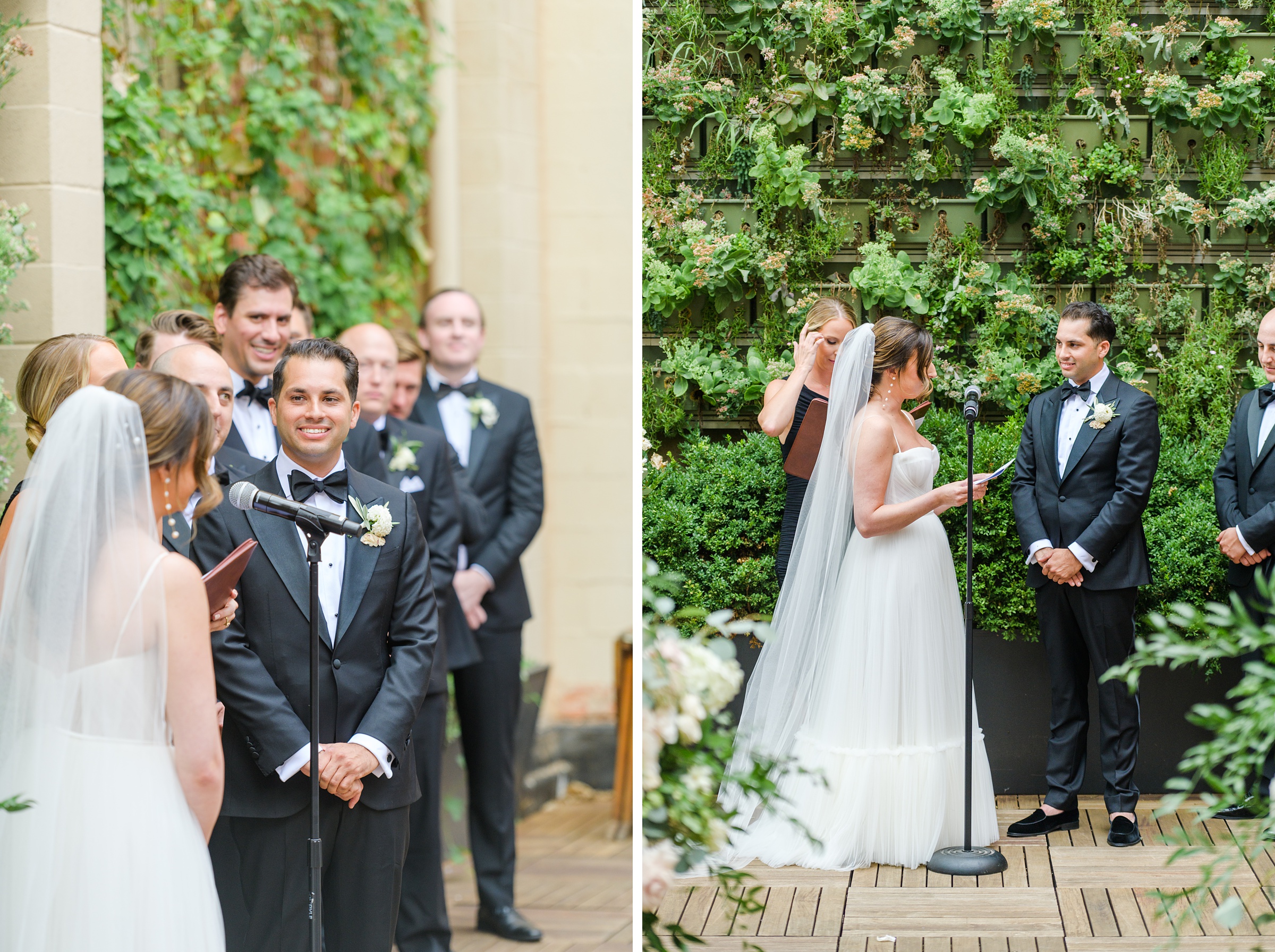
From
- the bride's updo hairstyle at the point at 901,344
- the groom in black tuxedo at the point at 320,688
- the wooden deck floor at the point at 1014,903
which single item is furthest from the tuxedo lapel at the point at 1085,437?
the groom in black tuxedo at the point at 320,688

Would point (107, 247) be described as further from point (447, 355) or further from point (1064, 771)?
point (1064, 771)

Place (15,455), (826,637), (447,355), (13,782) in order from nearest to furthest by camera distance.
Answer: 1. (13,782)
2. (826,637)
3. (15,455)
4. (447,355)

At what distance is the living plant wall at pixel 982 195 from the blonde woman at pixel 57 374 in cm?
124

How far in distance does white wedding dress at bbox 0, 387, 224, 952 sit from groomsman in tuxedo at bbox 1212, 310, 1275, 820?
2171 mm

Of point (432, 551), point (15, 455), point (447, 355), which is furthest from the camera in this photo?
point (447, 355)

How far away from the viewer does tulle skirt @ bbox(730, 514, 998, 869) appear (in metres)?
2.84

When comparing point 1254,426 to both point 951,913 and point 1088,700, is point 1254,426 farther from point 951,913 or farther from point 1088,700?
point 951,913

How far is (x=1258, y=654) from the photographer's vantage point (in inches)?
108

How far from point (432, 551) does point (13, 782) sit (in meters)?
1.75

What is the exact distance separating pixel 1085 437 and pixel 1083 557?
10.6 inches

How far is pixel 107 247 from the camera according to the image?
13.6ft

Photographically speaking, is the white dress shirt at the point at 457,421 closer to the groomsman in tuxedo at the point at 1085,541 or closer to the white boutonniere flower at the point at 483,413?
the white boutonniere flower at the point at 483,413

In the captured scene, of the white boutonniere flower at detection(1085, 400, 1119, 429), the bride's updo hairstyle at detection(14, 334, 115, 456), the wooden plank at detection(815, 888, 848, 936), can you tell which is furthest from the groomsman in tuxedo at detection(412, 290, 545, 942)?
the white boutonniere flower at detection(1085, 400, 1119, 429)

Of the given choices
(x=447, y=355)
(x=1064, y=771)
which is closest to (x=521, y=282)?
(x=447, y=355)
